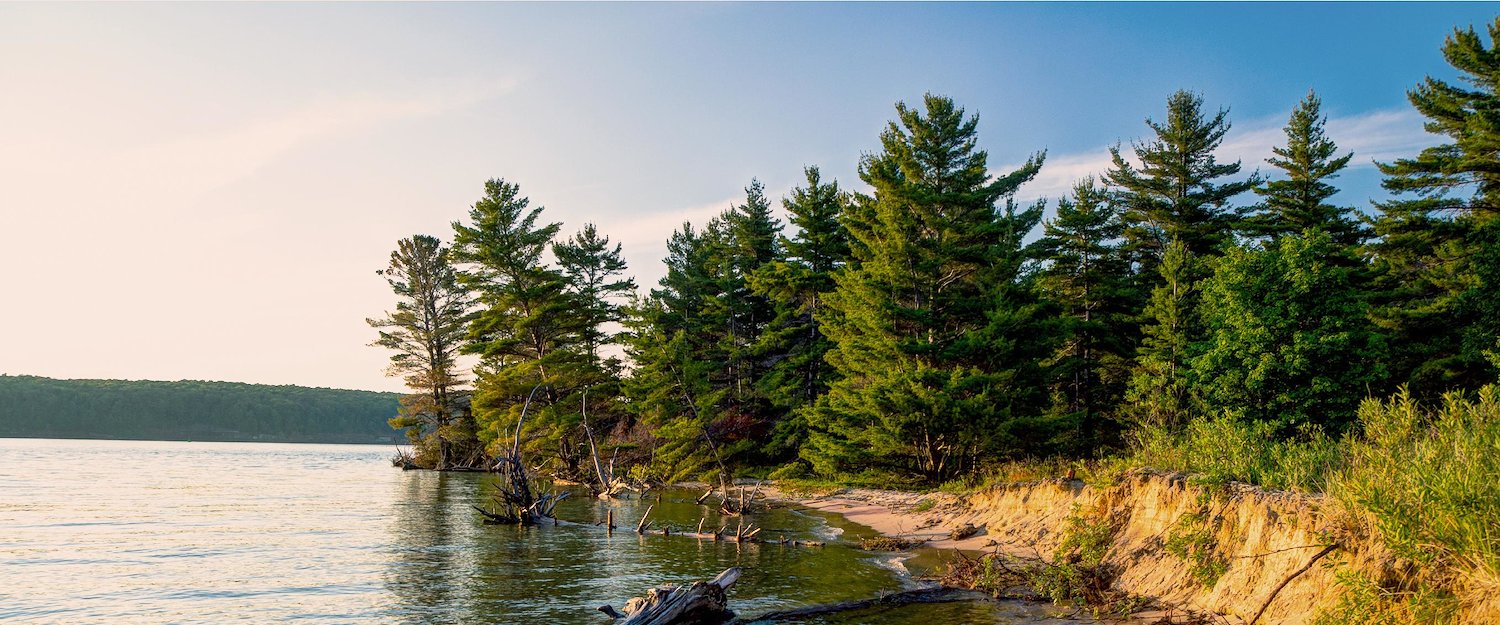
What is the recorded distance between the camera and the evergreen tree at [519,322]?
48.3 meters

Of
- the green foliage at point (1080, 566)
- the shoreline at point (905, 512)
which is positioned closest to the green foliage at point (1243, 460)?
the green foliage at point (1080, 566)

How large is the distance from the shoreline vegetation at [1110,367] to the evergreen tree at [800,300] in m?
0.23

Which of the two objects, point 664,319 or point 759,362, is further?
point 664,319

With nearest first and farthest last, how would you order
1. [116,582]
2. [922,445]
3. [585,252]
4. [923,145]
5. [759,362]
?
[116,582]
[922,445]
[923,145]
[759,362]
[585,252]

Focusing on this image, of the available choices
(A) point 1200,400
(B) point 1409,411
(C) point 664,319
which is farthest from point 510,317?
(B) point 1409,411

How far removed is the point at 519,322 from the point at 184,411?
387 feet

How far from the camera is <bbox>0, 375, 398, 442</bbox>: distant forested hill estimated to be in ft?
402

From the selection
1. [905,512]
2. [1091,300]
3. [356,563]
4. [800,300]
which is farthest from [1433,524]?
[800,300]

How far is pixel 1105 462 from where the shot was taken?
20.1m

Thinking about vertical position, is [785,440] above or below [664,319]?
below

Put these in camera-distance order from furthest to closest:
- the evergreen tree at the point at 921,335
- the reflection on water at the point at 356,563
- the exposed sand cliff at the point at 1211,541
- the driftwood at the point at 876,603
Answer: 1. the evergreen tree at the point at 921,335
2. the reflection on water at the point at 356,563
3. the driftwood at the point at 876,603
4. the exposed sand cliff at the point at 1211,541

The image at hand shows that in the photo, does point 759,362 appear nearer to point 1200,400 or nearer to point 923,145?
point 923,145

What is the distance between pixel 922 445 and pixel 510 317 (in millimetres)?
29108

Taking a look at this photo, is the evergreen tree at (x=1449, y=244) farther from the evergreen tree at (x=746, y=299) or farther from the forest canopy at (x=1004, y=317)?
the evergreen tree at (x=746, y=299)
